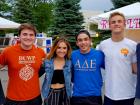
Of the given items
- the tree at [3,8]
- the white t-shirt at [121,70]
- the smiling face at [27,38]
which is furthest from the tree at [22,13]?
the white t-shirt at [121,70]

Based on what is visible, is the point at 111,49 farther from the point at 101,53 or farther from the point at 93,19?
the point at 93,19

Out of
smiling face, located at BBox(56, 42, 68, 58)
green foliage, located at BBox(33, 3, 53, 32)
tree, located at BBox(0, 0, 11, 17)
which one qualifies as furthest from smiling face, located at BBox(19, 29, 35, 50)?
tree, located at BBox(0, 0, 11, 17)

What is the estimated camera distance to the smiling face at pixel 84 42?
187 inches

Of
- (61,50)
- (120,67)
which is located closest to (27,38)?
(61,50)

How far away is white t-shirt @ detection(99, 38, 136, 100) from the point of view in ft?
15.0

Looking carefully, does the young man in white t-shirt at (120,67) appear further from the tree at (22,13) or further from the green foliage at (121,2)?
the tree at (22,13)

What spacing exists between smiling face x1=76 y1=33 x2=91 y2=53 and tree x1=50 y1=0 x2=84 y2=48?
63.9ft

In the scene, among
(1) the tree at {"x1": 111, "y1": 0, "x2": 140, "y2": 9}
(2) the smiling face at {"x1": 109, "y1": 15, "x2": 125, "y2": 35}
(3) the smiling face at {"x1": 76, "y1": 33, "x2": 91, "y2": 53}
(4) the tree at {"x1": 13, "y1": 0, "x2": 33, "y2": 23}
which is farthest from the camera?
(4) the tree at {"x1": 13, "y1": 0, "x2": 33, "y2": 23}

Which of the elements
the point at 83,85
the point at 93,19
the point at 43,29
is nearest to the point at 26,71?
the point at 83,85

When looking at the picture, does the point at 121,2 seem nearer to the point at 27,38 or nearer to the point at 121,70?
the point at 121,70

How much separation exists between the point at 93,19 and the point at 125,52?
7.72 m

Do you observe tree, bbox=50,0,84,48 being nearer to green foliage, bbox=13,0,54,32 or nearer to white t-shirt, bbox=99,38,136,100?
green foliage, bbox=13,0,54,32

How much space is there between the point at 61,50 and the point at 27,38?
515 millimetres

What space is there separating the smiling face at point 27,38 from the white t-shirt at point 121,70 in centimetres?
103
